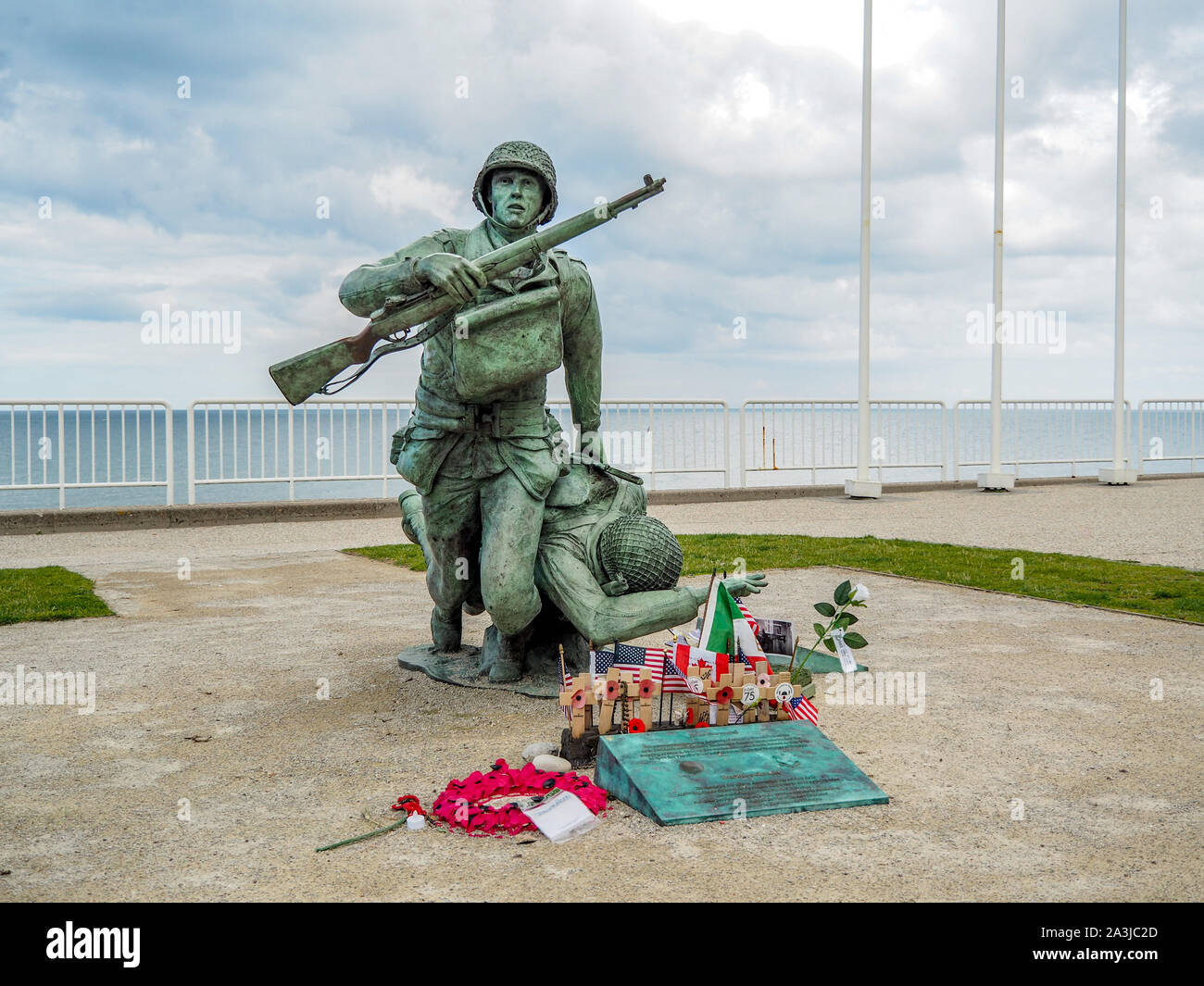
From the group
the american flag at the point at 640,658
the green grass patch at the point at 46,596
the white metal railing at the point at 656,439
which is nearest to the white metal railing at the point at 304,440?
the white metal railing at the point at 656,439

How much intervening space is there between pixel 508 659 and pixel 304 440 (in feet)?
37.4

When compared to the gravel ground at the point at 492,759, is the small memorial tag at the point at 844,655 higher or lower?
higher

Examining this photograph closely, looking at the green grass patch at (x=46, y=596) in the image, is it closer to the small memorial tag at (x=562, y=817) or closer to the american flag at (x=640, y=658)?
the american flag at (x=640, y=658)

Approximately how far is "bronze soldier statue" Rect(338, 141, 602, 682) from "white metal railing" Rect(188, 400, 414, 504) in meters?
10.3

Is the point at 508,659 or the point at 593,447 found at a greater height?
the point at 593,447

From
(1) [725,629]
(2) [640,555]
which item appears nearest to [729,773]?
(1) [725,629]

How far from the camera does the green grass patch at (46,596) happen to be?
7184 millimetres

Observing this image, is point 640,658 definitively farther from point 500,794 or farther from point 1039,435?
point 1039,435

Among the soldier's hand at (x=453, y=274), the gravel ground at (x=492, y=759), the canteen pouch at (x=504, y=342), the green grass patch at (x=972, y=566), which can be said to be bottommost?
the gravel ground at (x=492, y=759)

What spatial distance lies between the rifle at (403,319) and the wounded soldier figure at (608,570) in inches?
44.9

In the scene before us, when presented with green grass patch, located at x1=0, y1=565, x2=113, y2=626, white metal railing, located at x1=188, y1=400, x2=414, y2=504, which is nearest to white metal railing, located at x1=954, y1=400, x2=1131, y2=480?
white metal railing, located at x1=188, y1=400, x2=414, y2=504

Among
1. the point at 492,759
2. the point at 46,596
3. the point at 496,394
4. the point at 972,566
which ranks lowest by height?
the point at 492,759

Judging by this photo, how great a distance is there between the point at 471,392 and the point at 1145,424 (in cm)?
2165

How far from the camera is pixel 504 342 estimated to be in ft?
14.8
